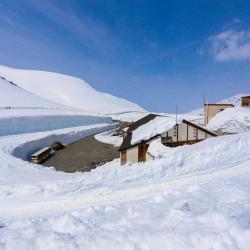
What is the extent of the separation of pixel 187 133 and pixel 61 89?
162 m

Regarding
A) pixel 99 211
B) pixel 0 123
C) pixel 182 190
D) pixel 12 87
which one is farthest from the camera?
pixel 12 87

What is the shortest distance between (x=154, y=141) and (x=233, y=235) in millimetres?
16439

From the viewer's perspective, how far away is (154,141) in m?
21.7

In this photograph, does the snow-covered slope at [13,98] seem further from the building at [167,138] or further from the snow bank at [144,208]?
the snow bank at [144,208]

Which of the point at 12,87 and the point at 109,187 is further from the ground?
the point at 12,87

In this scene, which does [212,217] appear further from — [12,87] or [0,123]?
[12,87]

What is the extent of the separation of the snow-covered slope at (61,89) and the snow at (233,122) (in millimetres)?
125919

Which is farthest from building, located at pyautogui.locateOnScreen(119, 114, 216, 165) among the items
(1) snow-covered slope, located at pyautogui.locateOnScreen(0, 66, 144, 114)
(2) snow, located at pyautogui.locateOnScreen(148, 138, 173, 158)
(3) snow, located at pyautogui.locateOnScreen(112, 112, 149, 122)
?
(1) snow-covered slope, located at pyautogui.locateOnScreen(0, 66, 144, 114)

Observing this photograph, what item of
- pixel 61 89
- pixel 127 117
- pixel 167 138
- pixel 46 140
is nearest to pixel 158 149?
pixel 167 138

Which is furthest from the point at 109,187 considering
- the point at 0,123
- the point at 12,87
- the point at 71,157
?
the point at 12,87

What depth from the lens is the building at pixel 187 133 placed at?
23.0m

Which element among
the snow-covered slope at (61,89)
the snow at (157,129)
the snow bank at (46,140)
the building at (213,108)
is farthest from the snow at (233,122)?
the snow-covered slope at (61,89)

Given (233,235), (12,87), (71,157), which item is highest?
(12,87)

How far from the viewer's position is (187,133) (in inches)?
922
